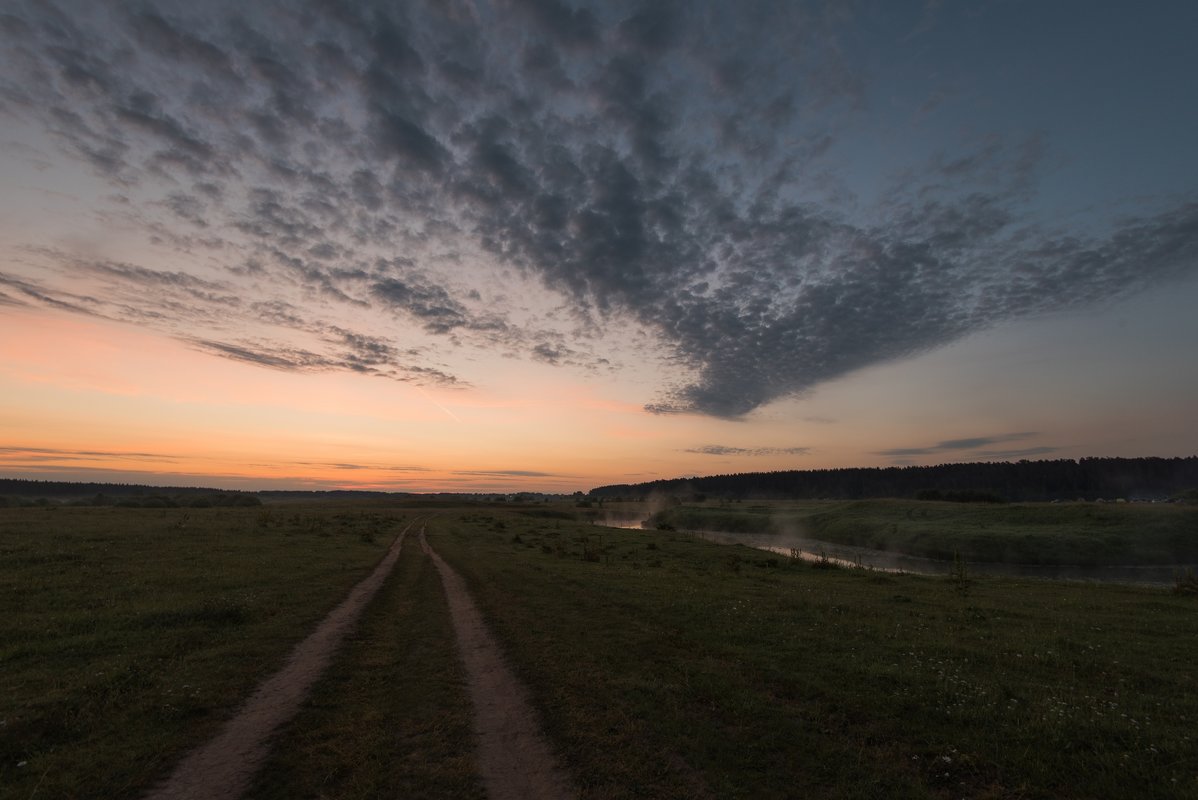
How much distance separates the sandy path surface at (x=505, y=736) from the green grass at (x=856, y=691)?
0.43 metres

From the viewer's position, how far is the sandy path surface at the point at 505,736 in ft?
27.0

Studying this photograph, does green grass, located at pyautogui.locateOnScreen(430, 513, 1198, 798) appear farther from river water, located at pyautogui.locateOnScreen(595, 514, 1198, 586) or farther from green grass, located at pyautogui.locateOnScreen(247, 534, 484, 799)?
river water, located at pyautogui.locateOnScreen(595, 514, 1198, 586)

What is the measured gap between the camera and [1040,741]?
9617 millimetres

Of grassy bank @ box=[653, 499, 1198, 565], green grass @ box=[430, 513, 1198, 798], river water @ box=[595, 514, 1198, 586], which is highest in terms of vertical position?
green grass @ box=[430, 513, 1198, 798]

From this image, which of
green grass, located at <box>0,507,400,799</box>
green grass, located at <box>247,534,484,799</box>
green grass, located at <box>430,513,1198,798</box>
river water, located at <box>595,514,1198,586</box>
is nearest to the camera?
green grass, located at <box>247,534,484,799</box>

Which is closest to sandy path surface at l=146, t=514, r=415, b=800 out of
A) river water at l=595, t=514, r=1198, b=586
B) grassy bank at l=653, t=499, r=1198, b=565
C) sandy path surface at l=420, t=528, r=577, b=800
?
sandy path surface at l=420, t=528, r=577, b=800

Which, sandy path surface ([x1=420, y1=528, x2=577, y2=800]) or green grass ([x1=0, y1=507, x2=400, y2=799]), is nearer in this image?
sandy path surface ([x1=420, y1=528, x2=577, y2=800])

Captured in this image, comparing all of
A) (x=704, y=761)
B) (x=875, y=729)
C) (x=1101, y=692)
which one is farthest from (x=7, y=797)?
(x=1101, y=692)

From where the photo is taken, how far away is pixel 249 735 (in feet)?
33.2

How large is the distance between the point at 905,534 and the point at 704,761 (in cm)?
7248

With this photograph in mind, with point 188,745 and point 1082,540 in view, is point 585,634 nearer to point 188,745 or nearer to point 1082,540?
point 188,745

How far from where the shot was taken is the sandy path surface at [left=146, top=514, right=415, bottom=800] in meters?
8.27

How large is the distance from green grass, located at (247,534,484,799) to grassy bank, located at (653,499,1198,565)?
64.7 metres

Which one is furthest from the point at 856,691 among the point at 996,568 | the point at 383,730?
the point at 996,568
